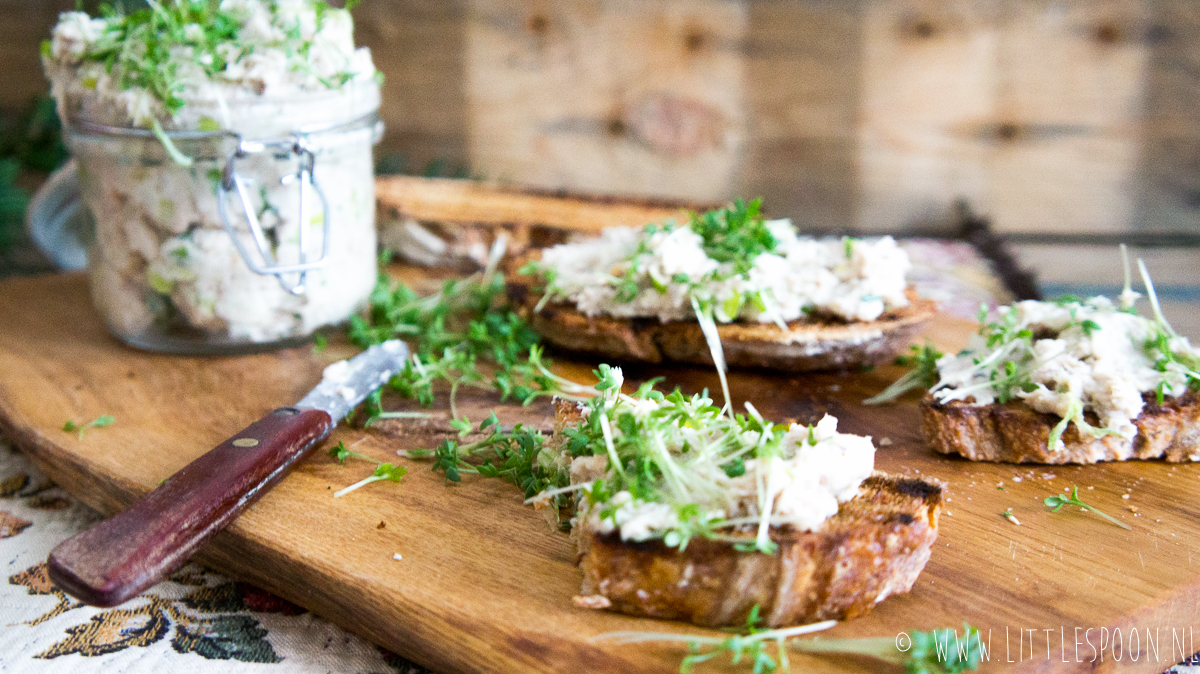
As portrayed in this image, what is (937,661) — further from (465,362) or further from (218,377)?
(218,377)

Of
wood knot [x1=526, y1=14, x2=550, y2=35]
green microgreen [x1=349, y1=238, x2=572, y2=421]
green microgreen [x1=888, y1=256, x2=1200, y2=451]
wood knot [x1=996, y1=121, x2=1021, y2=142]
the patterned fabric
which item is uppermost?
wood knot [x1=526, y1=14, x2=550, y2=35]

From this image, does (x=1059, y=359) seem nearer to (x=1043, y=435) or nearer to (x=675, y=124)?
(x=1043, y=435)

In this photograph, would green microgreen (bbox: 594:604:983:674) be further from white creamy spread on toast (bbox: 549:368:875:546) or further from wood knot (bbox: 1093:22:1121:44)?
wood knot (bbox: 1093:22:1121:44)

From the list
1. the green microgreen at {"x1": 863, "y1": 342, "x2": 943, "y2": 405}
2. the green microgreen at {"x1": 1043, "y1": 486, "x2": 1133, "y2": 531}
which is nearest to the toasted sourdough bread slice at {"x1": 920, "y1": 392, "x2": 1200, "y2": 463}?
the green microgreen at {"x1": 1043, "y1": 486, "x2": 1133, "y2": 531}

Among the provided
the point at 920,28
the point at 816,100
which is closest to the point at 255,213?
the point at 816,100

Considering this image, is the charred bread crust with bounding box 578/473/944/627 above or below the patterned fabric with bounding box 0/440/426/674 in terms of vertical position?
above

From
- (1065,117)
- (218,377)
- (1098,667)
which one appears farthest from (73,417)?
(1065,117)
